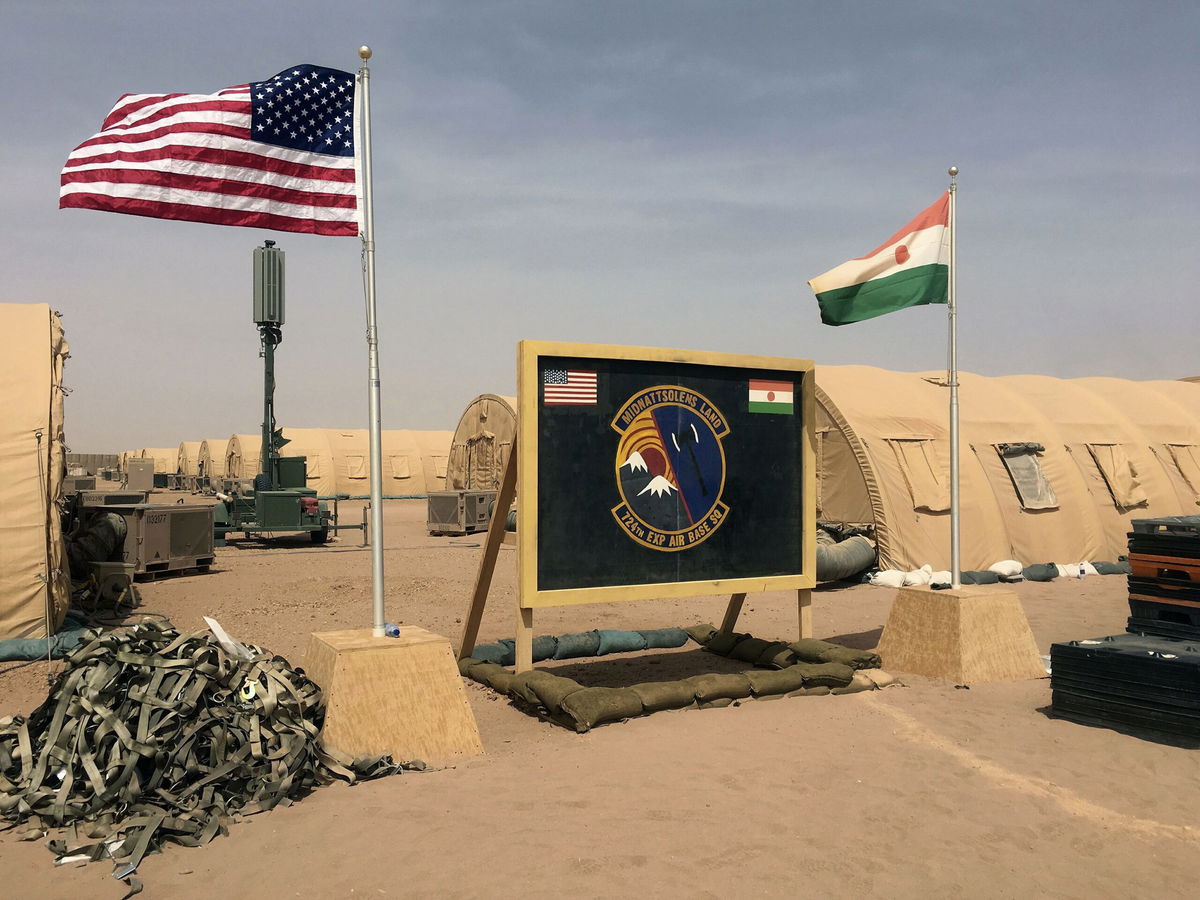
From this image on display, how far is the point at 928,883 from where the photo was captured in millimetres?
4500

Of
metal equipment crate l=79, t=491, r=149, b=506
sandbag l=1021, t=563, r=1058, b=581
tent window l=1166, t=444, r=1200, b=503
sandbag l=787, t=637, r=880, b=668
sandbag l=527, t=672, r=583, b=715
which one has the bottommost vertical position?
sandbag l=1021, t=563, r=1058, b=581

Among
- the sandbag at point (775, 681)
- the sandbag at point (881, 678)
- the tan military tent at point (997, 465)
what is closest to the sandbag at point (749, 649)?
the sandbag at point (881, 678)

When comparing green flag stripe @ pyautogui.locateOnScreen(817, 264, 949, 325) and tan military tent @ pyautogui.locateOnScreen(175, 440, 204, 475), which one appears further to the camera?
tan military tent @ pyautogui.locateOnScreen(175, 440, 204, 475)

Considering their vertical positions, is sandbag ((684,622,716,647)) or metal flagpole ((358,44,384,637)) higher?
metal flagpole ((358,44,384,637))

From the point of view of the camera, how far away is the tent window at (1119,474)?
2047 centimetres

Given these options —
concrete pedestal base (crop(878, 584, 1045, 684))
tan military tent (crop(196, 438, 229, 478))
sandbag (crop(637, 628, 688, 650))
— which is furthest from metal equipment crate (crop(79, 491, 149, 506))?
tan military tent (crop(196, 438, 229, 478))

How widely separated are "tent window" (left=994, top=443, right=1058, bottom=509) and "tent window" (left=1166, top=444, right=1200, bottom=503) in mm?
5150

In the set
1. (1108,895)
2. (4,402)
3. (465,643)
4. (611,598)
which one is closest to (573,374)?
(611,598)

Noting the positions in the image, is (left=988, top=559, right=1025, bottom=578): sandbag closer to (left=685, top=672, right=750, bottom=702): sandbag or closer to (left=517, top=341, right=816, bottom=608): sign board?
(left=517, top=341, right=816, bottom=608): sign board

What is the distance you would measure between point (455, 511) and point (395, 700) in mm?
18816

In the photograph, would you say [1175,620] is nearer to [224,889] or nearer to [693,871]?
[693,871]

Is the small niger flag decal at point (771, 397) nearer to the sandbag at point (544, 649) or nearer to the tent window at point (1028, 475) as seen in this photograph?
the sandbag at point (544, 649)

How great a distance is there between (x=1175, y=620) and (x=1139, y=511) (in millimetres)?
13575

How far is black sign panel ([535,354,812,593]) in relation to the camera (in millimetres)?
8039
